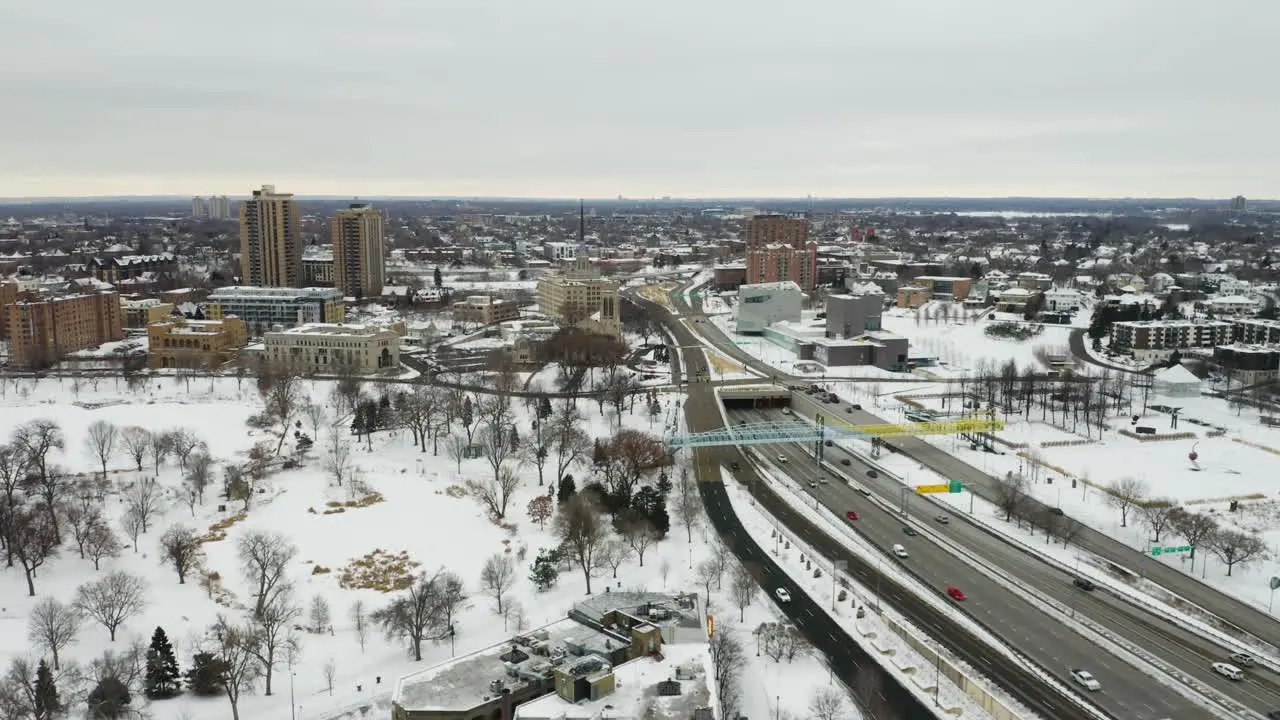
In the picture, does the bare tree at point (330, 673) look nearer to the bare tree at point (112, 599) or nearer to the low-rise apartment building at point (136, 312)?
the bare tree at point (112, 599)

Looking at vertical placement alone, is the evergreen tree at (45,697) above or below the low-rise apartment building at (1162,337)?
below

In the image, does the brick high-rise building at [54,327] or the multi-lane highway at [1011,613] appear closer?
the multi-lane highway at [1011,613]

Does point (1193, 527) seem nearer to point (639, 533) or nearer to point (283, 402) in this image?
point (639, 533)

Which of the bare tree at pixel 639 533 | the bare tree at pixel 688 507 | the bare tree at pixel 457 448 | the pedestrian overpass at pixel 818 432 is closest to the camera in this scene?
the bare tree at pixel 639 533

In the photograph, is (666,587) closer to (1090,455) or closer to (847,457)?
(847,457)

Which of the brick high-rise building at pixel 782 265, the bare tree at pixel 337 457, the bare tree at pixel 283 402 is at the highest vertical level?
the brick high-rise building at pixel 782 265

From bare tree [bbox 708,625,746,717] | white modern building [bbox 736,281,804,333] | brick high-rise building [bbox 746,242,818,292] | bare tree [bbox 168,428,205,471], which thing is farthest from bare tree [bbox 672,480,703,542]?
brick high-rise building [bbox 746,242,818,292]

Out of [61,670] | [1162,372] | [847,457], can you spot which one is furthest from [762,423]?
[61,670]

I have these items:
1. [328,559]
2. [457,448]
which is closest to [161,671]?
[328,559]


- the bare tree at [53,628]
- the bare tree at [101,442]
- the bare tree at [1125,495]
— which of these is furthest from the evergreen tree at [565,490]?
the bare tree at [1125,495]
